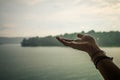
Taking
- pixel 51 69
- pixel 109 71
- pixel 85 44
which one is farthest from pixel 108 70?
pixel 51 69

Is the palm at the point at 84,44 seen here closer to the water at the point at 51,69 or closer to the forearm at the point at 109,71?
the forearm at the point at 109,71

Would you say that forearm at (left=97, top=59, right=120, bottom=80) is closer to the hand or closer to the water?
the hand

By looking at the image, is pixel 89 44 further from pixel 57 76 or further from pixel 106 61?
pixel 57 76

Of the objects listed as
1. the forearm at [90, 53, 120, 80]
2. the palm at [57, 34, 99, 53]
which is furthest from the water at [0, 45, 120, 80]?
the forearm at [90, 53, 120, 80]

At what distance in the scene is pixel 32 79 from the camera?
43656mm

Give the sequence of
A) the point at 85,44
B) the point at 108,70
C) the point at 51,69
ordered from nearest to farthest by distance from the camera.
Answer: the point at 108,70, the point at 85,44, the point at 51,69

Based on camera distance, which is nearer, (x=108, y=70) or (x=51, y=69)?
(x=108, y=70)

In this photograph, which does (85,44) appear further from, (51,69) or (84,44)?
(51,69)

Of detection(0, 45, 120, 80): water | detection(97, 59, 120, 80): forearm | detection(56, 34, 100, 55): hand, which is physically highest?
detection(56, 34, 100, 55): hand

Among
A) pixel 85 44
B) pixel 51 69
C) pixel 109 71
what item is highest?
pixel 85 44

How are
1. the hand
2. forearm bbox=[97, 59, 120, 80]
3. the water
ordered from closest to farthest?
forearm bbox=[97, 59, 120, 80], the hand, the water

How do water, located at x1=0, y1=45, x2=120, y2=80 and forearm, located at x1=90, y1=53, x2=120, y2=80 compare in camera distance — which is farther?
water, located at x1=0, y1=45, x2=120, y2=80

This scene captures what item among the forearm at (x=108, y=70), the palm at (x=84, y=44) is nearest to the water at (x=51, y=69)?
the palm at (x=84, y=44)

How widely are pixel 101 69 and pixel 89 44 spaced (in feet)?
0.64
